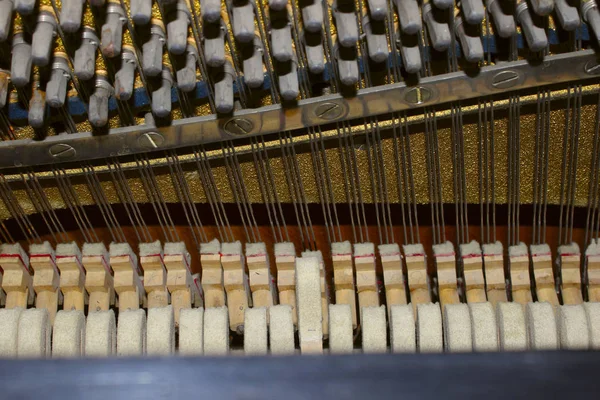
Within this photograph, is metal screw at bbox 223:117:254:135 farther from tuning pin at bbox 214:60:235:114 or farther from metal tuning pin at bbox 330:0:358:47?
metal tuning pin at bbox 330:0:358:47

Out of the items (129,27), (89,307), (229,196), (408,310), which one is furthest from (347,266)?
(129,27)

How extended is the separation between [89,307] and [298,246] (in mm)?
662

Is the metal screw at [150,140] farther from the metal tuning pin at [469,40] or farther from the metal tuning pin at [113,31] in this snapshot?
the metal tuning pin at [469,40]

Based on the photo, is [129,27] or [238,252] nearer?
[129,27]

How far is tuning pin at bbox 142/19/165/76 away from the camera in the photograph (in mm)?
1566

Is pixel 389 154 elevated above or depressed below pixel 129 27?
below

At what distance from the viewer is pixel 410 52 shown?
1.65m

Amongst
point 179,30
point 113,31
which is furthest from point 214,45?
point 113,31

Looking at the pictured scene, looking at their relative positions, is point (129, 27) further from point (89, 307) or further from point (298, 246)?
point (298, 246)

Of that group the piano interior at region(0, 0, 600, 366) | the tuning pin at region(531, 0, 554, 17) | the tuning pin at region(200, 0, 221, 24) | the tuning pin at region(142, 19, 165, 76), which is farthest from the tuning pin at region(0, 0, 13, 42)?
the tuning pin at region(531, 0, 554, 17)

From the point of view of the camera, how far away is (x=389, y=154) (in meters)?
2.04

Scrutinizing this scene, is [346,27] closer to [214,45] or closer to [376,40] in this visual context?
[376,40]

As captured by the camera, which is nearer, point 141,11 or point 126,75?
point 141,11

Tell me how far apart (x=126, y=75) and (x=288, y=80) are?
321 millimetres
